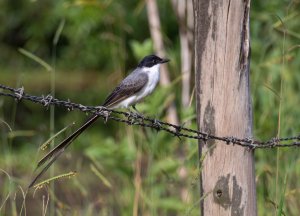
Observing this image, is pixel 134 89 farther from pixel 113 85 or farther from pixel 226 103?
pixel 113 85

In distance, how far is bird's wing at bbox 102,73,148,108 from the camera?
5215 mm

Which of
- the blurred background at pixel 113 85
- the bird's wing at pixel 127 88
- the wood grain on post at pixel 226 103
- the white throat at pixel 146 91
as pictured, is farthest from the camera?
the blurred background at pixel 113 85

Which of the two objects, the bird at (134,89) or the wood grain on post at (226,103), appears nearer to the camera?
the wood grain on post at (226,103)

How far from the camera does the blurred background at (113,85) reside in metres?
5.60

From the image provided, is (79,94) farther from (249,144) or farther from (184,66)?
(249,144)

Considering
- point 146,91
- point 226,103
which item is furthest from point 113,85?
point 226,103

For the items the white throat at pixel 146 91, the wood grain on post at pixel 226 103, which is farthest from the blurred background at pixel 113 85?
the wood grain on post at pixel 226 103

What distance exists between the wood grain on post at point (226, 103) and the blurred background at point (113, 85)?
32.9 inches

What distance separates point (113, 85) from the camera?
8.91 m

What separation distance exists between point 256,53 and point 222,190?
139 inches

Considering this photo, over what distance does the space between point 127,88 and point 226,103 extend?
1.75 metres

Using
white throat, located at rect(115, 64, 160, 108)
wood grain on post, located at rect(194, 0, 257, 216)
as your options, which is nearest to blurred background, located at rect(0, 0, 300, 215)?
white throat, located at rect(115, 64, 160, 108)

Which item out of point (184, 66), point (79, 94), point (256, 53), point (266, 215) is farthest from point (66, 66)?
point (266, 215)

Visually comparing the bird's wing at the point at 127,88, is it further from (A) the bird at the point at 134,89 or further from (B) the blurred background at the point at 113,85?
(B) the blurred background at the point at 113,85
